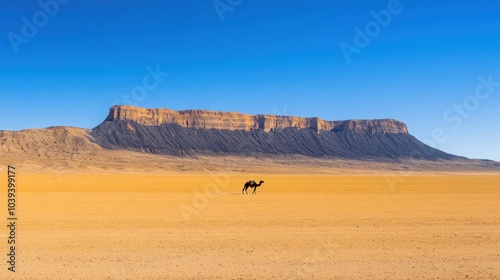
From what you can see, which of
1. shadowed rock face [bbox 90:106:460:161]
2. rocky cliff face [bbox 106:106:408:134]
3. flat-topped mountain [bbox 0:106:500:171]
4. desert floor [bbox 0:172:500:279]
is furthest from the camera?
rocky cliff face [bbox 106:106:408:134]

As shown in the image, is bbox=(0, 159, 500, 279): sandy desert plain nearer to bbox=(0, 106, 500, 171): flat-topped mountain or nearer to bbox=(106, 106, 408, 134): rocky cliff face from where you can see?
bbox=(0, 106, 500, 171): flat-topped mountain

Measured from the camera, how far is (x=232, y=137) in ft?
603

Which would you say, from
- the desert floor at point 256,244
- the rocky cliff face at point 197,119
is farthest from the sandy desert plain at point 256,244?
the rocky cliff face at point 197,119

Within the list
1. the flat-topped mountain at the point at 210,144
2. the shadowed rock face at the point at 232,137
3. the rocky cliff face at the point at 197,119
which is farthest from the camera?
the rocky cliff face at the point at 197,119

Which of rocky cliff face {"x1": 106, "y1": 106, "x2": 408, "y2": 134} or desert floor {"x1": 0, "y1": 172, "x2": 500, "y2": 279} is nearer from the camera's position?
desert floor {"x1": 0, "y1": 172, "x2": 500, "y2": 279}

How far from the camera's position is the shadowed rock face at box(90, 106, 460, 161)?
166 meters

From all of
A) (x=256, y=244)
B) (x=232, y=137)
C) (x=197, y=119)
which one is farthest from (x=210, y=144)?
(x=256, y=244)

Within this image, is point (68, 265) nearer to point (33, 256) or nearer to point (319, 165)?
point (33, 256)

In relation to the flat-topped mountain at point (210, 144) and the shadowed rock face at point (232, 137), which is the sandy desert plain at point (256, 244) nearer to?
the flat-topped mountain at point (210, 144)

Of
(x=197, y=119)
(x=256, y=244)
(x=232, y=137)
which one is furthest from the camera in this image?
(x=197, y=119)

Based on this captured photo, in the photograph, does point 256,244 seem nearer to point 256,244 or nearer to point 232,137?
point 256,244

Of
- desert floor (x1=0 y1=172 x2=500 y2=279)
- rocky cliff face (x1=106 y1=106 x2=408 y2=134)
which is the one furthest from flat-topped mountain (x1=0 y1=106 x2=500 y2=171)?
desert floor (x1=0 y1=172 x2=500 y2=279)

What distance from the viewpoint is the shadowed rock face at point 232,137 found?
6550 inches

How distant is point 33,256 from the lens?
34.6 feet
